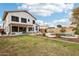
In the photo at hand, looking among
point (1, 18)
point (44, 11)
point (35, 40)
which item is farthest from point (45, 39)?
point (1, 18)

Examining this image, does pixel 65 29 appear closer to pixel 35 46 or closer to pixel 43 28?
pixel 43 28

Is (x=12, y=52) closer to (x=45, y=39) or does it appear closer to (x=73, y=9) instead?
(x=45, y=39)

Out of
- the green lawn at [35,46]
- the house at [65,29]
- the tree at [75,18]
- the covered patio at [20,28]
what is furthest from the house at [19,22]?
the tree at [75,18]

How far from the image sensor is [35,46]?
421 cm

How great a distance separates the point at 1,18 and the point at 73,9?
106cm

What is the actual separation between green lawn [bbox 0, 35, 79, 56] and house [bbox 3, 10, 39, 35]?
0.10m

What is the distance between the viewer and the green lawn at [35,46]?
416 cm

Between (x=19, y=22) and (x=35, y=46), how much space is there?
0.43 meters

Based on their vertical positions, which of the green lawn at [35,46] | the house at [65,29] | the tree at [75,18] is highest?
the tree at [75,18]

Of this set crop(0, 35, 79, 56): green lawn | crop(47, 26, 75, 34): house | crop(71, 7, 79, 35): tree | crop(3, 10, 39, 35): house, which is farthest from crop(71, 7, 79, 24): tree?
crop(3, 10, 39, 35): house

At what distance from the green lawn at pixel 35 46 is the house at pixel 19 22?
0.10m

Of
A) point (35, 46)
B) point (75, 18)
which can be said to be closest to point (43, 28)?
point (35, 46)

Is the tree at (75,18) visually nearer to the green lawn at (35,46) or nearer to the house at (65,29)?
the house at (65,29)

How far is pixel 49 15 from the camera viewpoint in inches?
166
